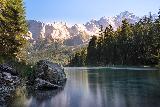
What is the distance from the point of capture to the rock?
2957 centimetres

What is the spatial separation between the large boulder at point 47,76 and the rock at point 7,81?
111 inches

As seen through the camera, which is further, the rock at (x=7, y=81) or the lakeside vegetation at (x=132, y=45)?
the lakeside vegetation at (x=132, y=45)

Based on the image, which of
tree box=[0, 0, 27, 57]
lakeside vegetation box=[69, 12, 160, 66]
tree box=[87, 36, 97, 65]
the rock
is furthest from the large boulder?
tree box=[87, 36, 97, 65]

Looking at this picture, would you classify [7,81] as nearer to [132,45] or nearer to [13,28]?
[13,28]

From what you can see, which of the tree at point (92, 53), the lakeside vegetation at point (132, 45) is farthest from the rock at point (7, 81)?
the tree at point (92, 53)

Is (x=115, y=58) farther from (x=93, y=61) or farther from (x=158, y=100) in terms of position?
(x=158, y=100)

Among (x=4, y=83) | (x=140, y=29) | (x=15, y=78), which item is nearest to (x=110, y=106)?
(x=4, y=83)

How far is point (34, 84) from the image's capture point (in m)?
39.1

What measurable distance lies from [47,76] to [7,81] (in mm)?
7899

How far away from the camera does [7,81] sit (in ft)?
111

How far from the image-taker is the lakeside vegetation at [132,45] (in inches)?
4719

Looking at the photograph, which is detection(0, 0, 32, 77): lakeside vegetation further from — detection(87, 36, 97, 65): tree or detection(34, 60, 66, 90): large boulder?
detection(87, 36, 97, 65): tree

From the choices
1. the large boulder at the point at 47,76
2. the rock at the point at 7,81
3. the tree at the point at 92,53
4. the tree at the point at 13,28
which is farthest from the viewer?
the tree at the point at 92,53

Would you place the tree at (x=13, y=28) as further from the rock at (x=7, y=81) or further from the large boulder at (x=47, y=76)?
the rock at (x=7, y=81)
